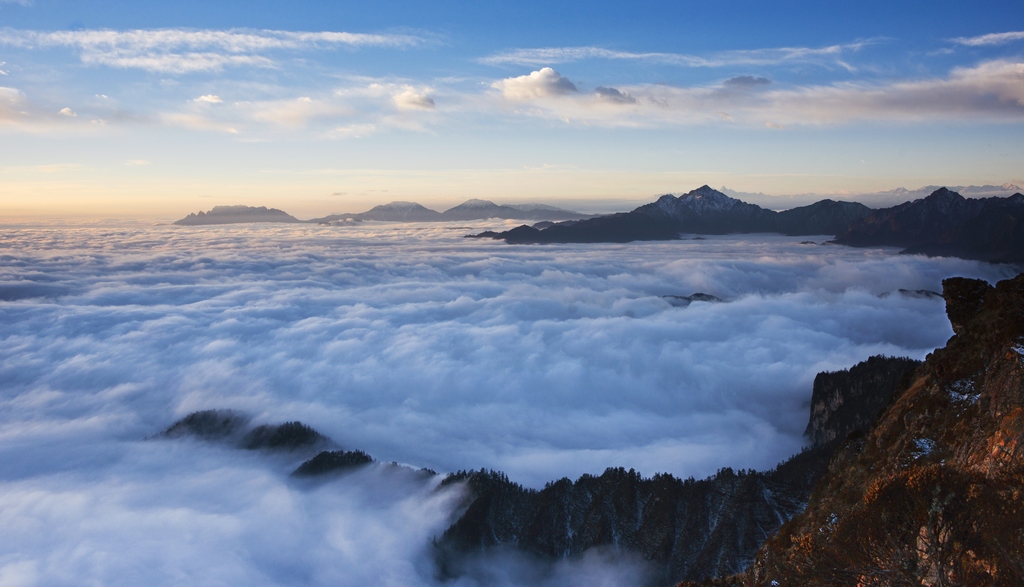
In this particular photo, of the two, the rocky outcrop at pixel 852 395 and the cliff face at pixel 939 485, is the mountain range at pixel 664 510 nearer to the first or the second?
the rocky outcrop at pixel 852 395

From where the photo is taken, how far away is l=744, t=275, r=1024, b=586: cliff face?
22.7 metres

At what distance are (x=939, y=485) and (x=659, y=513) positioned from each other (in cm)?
9612

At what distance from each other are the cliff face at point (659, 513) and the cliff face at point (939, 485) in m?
69.5

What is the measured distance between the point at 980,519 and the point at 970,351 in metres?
17.6

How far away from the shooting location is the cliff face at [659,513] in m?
104

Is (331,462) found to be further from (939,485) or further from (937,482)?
(939,485)

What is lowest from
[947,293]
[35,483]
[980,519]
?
[35,483]

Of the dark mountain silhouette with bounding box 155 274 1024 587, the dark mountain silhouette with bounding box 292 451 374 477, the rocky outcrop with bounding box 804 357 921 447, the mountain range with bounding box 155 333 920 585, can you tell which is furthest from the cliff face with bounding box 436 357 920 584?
the dark mountain silhouette with bounding box 155 274 1024 587

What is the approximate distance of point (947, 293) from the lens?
4212cm

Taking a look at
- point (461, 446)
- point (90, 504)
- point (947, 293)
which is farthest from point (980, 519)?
point (90, 504)

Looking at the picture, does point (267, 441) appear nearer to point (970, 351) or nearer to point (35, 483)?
point (35, 483)

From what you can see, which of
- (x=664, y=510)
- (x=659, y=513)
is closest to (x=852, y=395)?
(x=664, y=510)

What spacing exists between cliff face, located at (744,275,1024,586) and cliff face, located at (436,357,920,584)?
69.5 metres

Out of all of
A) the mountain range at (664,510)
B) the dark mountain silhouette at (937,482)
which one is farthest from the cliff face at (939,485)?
the mountain range at (664,510)
